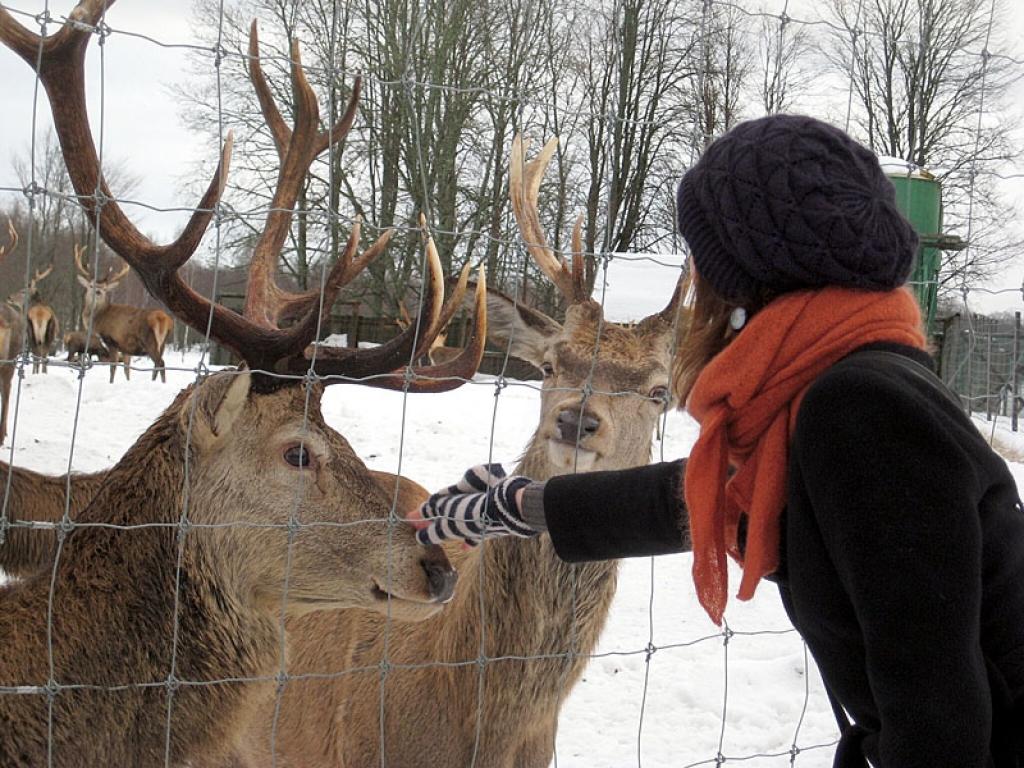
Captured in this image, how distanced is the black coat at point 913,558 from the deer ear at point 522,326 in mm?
2663

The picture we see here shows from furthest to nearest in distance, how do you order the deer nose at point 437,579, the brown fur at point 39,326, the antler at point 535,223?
1. the brown fur at point 39,326
2. the antler at point 535,223
3. the deer nose at point 437,579

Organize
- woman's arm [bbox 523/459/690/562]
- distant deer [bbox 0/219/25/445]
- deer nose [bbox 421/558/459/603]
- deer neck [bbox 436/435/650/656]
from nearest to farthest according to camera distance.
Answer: woman's arm [bbox 523/459/690/562] < deer nose [bbox 421/558/459/603] < deer neck [bbox 436/435/650/656] < distant deer [bbox 0/219/25/445]

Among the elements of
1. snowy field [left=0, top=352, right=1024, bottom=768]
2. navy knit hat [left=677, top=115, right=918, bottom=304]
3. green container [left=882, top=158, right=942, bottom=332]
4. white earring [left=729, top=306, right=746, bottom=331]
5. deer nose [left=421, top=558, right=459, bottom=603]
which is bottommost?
snowy field [left=0, top=352, right=1024, bottom=768]

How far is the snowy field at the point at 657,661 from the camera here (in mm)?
4449

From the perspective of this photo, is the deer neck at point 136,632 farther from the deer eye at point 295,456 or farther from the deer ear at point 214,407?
the deer eye at point 295,456

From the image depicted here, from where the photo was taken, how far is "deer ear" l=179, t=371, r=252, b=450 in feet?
8.87

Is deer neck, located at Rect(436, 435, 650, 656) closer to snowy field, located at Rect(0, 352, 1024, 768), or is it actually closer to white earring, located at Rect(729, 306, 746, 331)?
snowy field, located at Rect(0, 352, 1024, 768)

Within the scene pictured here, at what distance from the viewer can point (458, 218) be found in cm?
1395

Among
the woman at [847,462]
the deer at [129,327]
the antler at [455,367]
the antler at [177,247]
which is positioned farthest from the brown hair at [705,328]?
the deer at [129,327]

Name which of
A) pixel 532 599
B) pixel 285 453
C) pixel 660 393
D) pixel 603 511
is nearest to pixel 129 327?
pixel 660 393

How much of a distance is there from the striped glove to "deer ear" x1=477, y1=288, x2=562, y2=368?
166 cm

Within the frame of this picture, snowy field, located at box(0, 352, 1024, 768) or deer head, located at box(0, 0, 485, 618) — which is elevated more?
deer head, located at box(0, 0, 485, 618)

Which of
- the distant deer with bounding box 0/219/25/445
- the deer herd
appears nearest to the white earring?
the deer herd

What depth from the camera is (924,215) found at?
4.99 m
